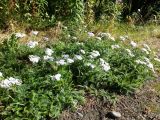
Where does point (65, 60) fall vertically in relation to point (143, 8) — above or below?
below

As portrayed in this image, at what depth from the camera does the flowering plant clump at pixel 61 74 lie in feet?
17.4

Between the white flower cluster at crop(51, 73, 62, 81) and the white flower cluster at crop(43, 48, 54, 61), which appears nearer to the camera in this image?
the white flower cluster at crop(51, 73, 62, 81)

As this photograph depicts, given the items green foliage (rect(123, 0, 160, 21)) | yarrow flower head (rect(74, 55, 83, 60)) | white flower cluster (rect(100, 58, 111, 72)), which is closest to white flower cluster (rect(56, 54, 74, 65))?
yarrow flower head (rect(74, 55, 83, 60))

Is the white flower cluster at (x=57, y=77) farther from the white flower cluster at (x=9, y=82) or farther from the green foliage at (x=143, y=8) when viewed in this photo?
the green foliage at (x=143, y=8)

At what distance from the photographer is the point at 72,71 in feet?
20.3

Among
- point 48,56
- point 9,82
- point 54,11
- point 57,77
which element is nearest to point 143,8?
point 54,11

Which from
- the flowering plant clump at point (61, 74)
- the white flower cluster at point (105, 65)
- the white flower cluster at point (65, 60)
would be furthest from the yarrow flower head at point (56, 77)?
the white flower cluster at point (105, 65)

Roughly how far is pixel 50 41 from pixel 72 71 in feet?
5.26

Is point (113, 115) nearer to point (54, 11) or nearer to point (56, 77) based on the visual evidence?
point (56, 77)

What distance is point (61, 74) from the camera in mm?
5855

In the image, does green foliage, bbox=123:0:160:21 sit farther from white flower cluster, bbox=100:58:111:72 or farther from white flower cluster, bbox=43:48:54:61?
white flower cluster, bbox=43:48:54:61

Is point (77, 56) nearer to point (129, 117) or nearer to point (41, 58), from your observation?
point (41, 58)

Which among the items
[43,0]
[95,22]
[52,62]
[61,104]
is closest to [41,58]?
[52,62]

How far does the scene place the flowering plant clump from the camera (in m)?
5.30
